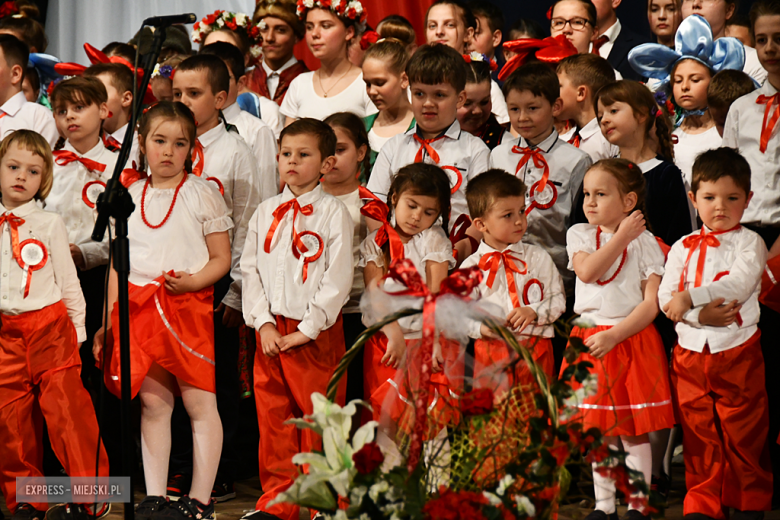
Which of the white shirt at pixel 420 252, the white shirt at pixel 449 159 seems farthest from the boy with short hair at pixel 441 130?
the white shirt at pixel 420 252

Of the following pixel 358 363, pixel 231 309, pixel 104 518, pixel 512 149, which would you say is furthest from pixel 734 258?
pixel 104 518

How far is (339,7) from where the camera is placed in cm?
497

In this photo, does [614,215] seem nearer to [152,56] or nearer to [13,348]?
[152,56]

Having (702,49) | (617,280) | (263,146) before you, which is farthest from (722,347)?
(263,146)

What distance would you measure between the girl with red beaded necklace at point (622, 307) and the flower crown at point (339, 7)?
216 centimetres

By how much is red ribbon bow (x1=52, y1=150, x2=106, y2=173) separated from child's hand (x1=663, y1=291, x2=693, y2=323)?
245 cm

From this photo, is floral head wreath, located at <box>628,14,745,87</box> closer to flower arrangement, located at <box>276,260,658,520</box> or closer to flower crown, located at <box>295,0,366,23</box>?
flower crown, located at <box>295,0,366,23</box>

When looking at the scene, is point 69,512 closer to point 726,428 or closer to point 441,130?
point 441,130

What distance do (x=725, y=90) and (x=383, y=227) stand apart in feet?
6.10

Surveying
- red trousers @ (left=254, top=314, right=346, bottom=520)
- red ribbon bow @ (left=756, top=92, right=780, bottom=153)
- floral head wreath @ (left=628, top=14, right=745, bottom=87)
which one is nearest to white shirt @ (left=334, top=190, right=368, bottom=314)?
red trousers @ (left=254, top=314, right=346, bottom=520)

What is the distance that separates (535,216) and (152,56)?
71.3 inches

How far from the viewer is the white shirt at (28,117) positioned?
4.58 metres

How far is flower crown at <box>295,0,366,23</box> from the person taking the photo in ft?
16.3

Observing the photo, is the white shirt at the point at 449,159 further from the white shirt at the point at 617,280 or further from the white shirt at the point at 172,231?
the white shirt at the point at 172,231
